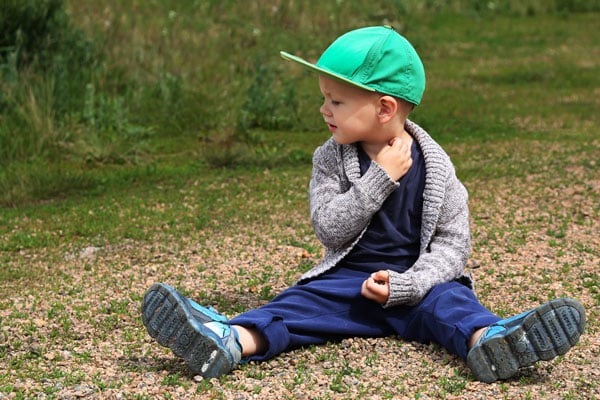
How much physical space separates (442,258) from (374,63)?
2.69 ft

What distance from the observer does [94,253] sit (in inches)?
232

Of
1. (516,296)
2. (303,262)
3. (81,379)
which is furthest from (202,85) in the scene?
(81,379)

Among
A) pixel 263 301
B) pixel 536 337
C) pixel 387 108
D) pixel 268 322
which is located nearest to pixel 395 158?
pixel 387 108

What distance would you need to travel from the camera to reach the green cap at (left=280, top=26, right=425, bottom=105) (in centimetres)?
400

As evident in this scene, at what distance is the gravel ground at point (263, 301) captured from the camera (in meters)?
3.66

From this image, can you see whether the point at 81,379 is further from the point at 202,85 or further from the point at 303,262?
the point at 202,85

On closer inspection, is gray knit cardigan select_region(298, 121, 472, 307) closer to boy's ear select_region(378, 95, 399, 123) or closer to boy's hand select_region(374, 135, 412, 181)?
boy's hand select_region(374, 135, 412, 181)

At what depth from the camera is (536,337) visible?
3533 mm

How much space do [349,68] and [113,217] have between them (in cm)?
308

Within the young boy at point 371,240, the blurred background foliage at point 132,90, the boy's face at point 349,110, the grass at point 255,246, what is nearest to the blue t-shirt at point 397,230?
the young boy at point 371,240

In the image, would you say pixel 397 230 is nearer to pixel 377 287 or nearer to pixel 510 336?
pixel 377 287

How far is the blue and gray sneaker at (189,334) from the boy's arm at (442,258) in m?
0.69

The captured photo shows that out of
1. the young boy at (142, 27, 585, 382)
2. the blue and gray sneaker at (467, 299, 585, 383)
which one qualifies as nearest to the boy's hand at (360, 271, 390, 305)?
the young boy at (142, 27, 585, 382)

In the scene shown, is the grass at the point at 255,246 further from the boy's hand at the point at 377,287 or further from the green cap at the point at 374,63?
the green cap at the point at 374,63
